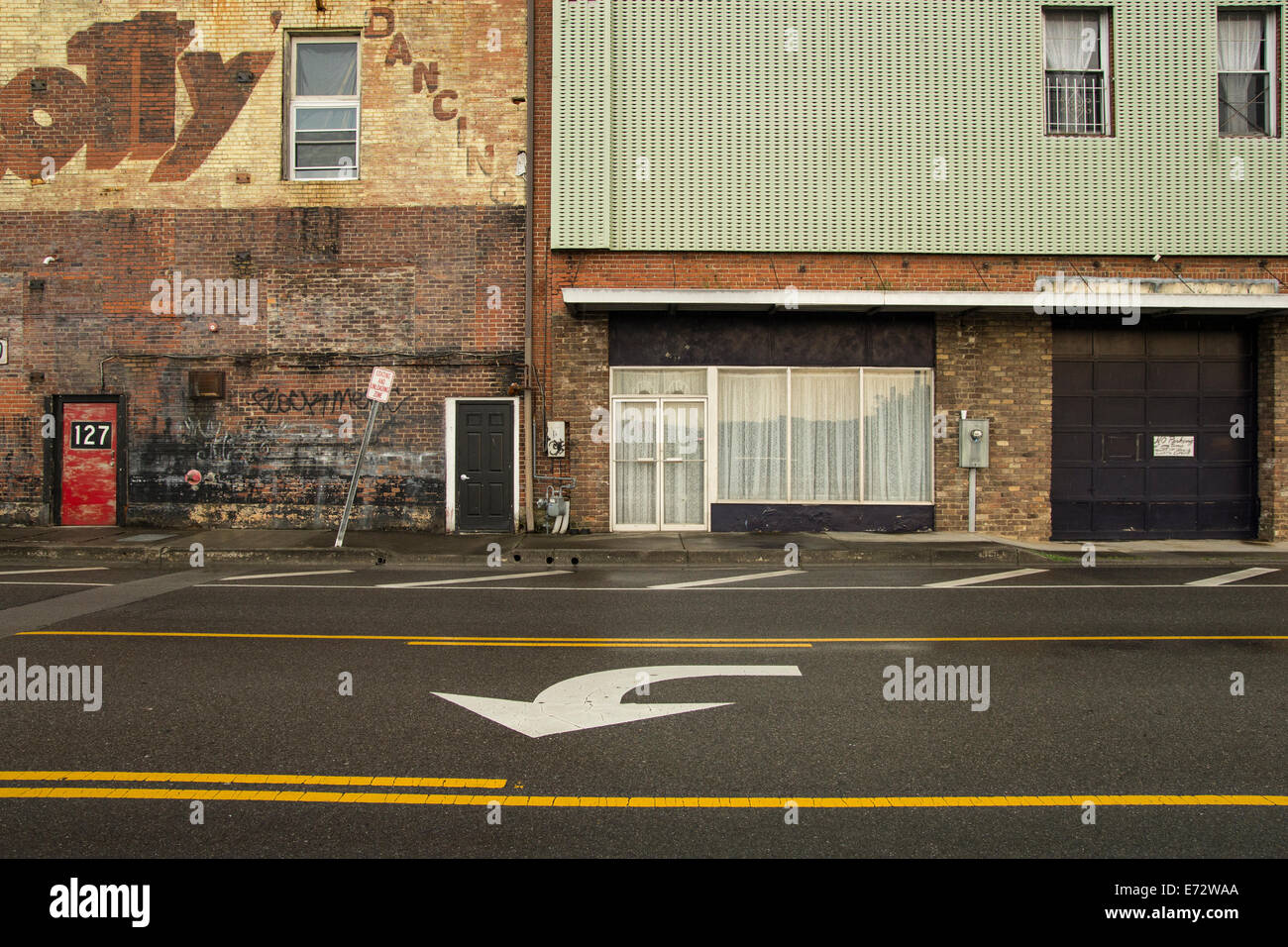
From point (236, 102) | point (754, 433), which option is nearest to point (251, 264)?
point (236, 102)

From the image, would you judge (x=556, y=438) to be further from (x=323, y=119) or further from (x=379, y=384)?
(x=323, y=119)

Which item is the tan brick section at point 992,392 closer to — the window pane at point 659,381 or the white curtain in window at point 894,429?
the white curtain in window at point 894,429

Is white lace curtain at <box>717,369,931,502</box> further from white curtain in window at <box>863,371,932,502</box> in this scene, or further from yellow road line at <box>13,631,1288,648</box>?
yellow road line at <box>13,631,1288,648</box>

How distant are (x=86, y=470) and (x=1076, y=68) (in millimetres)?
19130

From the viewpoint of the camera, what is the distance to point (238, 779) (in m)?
4.42

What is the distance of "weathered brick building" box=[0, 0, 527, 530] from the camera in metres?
15.7

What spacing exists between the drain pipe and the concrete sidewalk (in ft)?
4.61

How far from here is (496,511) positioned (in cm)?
1555

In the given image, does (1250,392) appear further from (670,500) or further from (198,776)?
(198,776)

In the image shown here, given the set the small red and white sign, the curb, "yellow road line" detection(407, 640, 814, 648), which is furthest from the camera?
the small red and white sign

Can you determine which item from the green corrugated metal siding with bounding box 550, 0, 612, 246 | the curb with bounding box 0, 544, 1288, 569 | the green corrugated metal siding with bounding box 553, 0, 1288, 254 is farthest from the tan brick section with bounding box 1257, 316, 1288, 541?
the green corrugated metal siding with bounding box 550, 0, 612, 246

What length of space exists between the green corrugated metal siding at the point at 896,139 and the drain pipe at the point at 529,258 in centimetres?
51
